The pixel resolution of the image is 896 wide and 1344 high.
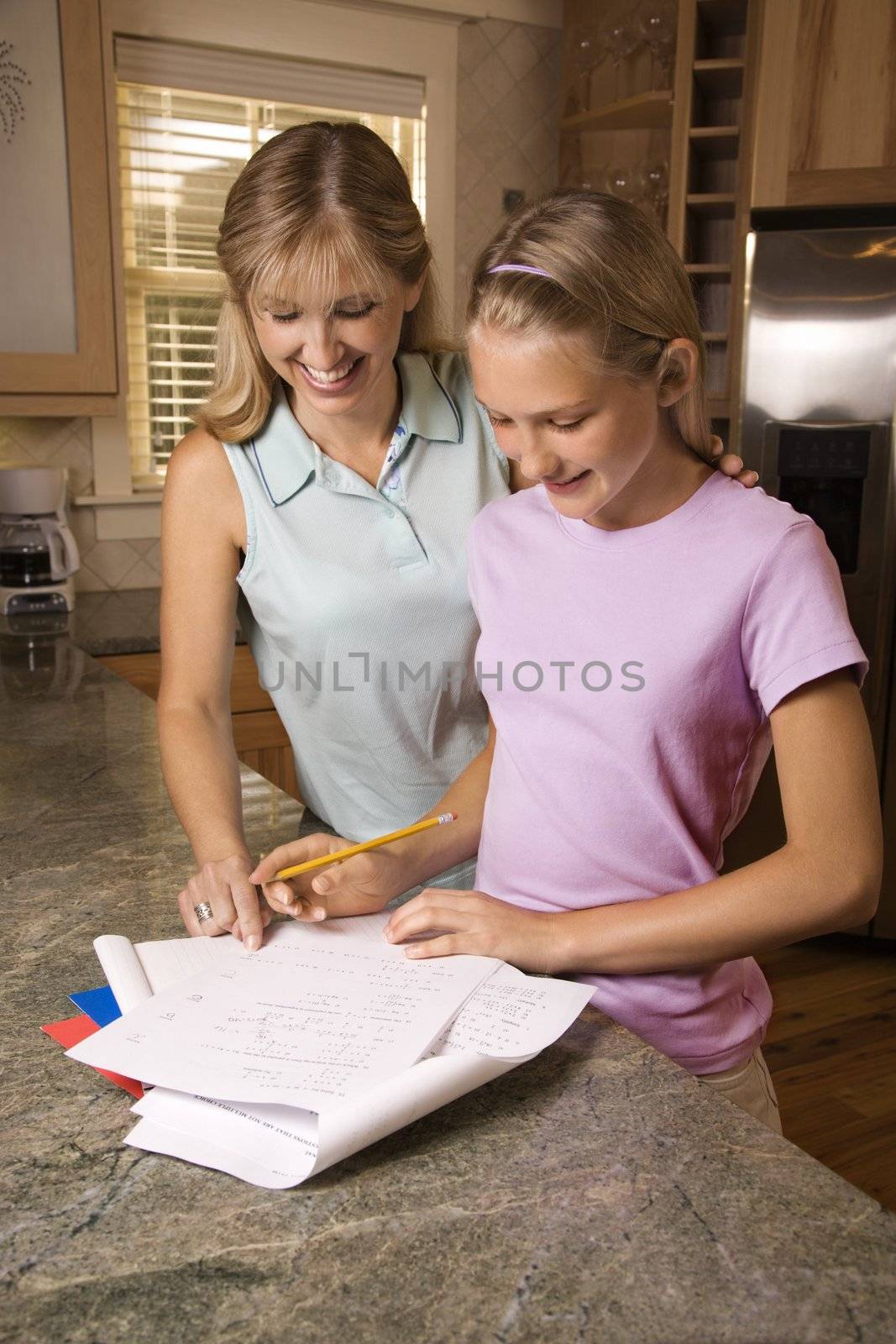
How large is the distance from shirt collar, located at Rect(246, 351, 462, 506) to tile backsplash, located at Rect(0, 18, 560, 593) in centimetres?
192

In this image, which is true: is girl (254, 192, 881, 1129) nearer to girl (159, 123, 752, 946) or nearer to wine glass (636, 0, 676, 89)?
girl (159, 123, 752, 946)

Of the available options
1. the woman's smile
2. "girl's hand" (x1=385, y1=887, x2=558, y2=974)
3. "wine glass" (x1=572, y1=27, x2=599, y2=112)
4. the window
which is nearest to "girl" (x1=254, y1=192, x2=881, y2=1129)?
"girl's hand" (x1=385, y1=887, x2=558, y2=974)

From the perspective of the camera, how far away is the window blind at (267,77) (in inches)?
117

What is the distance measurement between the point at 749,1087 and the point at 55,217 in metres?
2.31

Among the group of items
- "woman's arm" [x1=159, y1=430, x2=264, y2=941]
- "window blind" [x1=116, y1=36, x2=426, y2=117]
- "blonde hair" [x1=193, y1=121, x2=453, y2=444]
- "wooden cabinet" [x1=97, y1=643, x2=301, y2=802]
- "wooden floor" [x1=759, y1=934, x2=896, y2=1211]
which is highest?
"window blind" [x1=116, y1=36, x2=426, y2=117]

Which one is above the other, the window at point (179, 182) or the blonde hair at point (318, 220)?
the window at point (179, 182)

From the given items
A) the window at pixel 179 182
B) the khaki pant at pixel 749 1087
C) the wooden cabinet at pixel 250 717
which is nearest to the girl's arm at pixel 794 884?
the khaki pant at pixel 749 1087

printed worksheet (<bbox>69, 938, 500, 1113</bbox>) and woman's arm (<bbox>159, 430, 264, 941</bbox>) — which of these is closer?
printed worksheet (<bbox>69, 938, 500, 1113</bbox>)

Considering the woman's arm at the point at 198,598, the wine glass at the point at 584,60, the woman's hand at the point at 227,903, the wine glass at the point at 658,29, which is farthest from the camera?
the wine glass at the point at 584,60

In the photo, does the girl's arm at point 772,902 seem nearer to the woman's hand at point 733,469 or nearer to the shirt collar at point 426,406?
the woman's hand at point 733,469

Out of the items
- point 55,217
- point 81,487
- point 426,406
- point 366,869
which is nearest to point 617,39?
point 55,217

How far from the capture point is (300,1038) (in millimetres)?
812

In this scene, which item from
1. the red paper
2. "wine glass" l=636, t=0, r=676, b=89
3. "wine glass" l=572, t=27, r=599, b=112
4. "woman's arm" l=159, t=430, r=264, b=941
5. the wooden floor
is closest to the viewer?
the red paper

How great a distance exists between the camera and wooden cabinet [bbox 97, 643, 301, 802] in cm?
262
